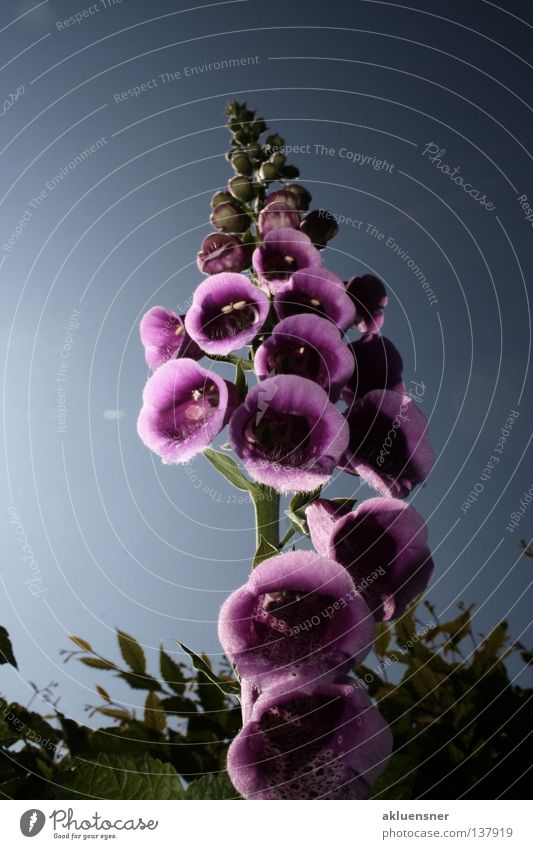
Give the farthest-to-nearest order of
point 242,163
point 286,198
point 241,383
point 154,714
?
point 242,163
point 286,198
point 154,714
point 241,383

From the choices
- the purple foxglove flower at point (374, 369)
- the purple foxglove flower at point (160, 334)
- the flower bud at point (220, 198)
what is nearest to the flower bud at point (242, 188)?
the flower bud at point (220, 198)

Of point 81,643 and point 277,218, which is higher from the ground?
point 277,218

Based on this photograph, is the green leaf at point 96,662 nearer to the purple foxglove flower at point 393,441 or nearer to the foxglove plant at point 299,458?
the foxglove plant at point 299,458

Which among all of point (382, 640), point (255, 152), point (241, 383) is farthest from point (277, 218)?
point (382, 640)

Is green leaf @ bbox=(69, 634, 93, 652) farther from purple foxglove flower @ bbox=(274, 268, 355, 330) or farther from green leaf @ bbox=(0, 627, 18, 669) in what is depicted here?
purple foxglove flower @ bbox=(274, 268, 355, 330)

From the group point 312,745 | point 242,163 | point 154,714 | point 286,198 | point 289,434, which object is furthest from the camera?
point 242,163

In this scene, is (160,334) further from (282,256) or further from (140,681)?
(140,681)

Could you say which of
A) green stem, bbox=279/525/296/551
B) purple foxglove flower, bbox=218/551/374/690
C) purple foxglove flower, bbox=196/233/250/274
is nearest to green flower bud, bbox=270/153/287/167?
purple foxglove flower, bbox=196/233/250/274
